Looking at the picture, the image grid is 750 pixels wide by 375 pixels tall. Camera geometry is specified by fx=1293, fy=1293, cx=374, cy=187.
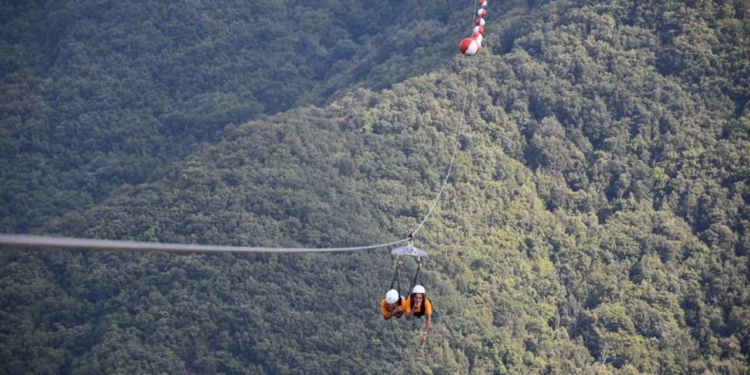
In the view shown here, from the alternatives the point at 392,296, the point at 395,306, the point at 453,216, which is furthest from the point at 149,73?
the point at 392,296

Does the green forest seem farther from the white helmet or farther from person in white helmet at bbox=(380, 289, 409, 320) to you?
the white helmet

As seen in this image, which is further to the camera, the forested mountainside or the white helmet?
the forested mountainside

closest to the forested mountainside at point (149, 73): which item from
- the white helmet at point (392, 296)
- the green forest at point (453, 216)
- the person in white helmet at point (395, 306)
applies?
the green forest at point (453, 216)

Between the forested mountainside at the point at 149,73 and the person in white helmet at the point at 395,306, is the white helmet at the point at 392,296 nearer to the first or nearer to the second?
the person in white helmet at the point at 395,306

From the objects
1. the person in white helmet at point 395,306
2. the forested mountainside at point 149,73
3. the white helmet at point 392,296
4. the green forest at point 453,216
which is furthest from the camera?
the forested mountainside at point 149,73

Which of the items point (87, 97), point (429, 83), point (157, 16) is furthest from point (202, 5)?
point (429, 83)

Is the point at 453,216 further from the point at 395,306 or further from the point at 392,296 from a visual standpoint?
the point at 392,296

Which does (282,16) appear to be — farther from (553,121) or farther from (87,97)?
(553,121)

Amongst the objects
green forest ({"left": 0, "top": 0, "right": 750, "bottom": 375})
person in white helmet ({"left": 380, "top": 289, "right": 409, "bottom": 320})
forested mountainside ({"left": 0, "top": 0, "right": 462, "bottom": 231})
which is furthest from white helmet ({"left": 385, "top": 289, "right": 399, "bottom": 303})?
forested mountainside ({"left": 0, "top": 0, "right": 462, "bottom": 231})

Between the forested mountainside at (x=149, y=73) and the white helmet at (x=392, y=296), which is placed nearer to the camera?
the white helmet at (x=392, y=296)
